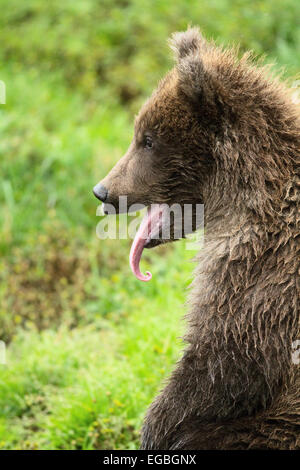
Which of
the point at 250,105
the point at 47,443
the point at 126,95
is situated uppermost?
the point at 126,95

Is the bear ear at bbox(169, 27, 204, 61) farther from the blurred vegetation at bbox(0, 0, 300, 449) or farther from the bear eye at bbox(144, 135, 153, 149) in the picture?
the blurred vegetation at bbox(0, 0, 300, 449)

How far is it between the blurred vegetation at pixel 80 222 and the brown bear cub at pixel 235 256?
41.9 inches

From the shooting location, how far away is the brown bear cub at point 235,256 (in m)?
3.53

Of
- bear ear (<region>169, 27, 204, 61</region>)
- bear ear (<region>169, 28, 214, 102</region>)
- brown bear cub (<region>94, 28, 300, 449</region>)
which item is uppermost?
bear ear (<region>169, 27, 204, 61</region>)

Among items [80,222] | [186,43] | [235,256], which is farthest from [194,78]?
[80,222]

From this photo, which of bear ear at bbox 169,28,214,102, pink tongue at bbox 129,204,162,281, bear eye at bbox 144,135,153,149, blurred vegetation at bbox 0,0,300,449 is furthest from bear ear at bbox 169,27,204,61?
blurred vegetation at bbox 0,0,300,449

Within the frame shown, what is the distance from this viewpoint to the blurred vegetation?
16.6 ft

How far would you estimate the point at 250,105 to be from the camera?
3748mm

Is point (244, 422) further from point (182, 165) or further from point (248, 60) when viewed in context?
point (248, 60)

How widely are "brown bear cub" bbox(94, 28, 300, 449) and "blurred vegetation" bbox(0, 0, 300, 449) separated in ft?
3.49

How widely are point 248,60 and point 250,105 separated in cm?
42

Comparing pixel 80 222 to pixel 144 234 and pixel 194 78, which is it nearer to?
pixel 144 234

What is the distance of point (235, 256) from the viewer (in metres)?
3.62
